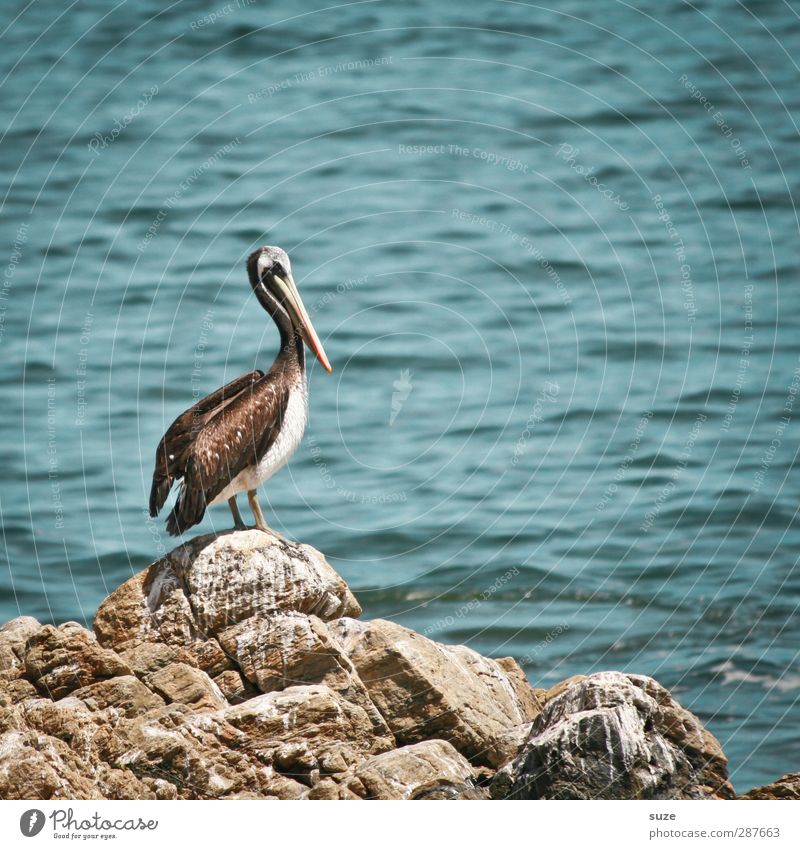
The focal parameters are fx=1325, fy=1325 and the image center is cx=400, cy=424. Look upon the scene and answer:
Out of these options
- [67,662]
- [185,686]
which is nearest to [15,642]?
[67,662]

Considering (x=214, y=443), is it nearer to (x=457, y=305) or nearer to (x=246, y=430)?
(x=246, y=430)

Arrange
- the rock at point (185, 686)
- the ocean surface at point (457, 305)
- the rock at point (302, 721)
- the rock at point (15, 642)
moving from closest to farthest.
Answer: the rock at point (302, 721)
the rock at point (185, 686)
the rock at point (15, 642)
the ocean surface at point (457, 305)

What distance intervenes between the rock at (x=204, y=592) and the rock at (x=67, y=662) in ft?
2.36

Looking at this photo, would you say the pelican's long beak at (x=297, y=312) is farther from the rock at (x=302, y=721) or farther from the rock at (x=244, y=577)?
the rock at (x=302, y=721)

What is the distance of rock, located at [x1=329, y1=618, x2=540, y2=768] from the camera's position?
1222 centimetres

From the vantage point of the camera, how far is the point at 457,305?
127ft

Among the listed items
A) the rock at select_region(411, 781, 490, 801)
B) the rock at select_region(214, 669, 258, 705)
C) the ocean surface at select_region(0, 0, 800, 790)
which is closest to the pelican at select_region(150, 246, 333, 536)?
the rock at select_region(214, 669, 258, 705)

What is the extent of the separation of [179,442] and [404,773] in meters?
4.42

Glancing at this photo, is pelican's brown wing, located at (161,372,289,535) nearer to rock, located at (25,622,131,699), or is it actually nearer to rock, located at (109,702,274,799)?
rock, located at (25,622,131,699)

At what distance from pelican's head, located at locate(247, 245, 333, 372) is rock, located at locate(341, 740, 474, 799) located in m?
4.98

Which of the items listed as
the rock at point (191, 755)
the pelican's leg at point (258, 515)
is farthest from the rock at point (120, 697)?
the pelican's leg at point (258, 515)

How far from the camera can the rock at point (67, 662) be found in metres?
11.8

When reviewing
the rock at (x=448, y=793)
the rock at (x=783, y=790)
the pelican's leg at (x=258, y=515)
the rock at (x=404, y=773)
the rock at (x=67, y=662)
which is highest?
the pelican's leg at (x=258, y=515)

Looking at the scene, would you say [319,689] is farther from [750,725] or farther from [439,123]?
[439,123]
